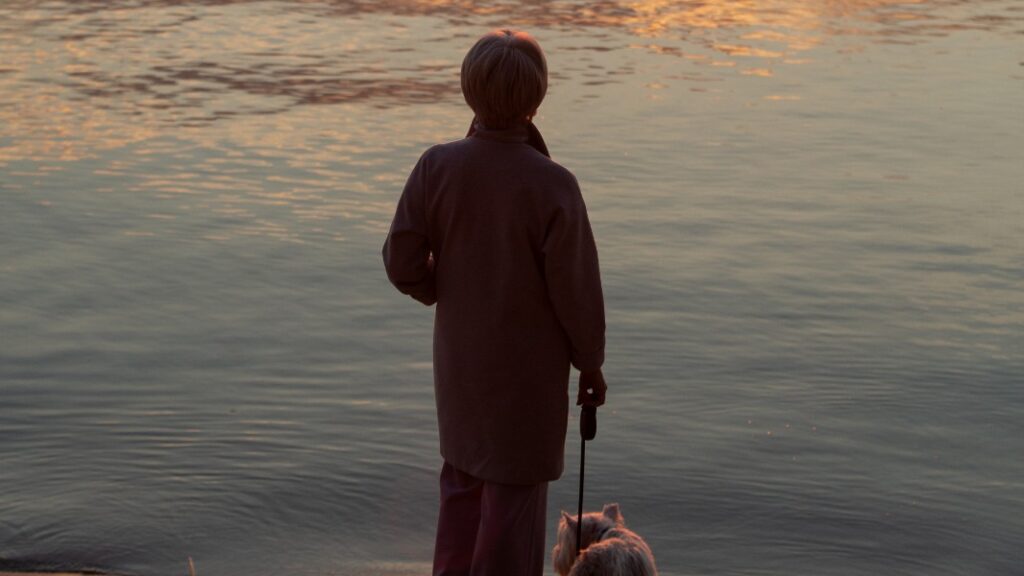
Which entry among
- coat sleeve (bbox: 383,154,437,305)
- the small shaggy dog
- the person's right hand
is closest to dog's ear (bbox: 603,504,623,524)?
the small shaggy dog

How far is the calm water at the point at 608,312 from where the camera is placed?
18.7 feet

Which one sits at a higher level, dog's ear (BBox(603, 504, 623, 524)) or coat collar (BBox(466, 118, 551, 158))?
coat collar (BBox(466, 118, 551, 158))

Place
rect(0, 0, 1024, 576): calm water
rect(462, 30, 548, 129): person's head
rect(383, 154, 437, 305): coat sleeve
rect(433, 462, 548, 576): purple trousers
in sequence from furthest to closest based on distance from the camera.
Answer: rect(0, 0, 1024, 576): calm water, rect(433, 462, 548, 576): purple trousers, rect(383, 154, 437, 305): coat sleeve, rect(462, 30, 548, 129): person's head

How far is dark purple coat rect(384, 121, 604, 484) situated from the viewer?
399 cm

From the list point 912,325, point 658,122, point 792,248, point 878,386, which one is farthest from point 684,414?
point 658,122

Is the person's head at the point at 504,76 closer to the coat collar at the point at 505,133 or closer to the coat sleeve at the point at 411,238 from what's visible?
the coat collar at the point at 505,133

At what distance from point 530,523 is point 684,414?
2582 millimetres

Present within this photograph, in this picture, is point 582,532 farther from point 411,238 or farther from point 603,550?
point 411,238

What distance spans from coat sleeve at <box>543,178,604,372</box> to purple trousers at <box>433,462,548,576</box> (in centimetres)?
44

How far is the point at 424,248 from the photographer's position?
4.14 meters

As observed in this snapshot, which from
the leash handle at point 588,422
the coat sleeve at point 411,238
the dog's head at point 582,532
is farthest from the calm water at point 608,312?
the coat sleeve at point 411,238

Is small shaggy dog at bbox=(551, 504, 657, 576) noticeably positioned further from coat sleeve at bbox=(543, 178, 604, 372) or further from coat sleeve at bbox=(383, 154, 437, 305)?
coat sleeve at bbox=(383, 154, 437, 305)

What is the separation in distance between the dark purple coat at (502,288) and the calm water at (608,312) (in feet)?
4.04

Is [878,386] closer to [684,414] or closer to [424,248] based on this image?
[684,414]
